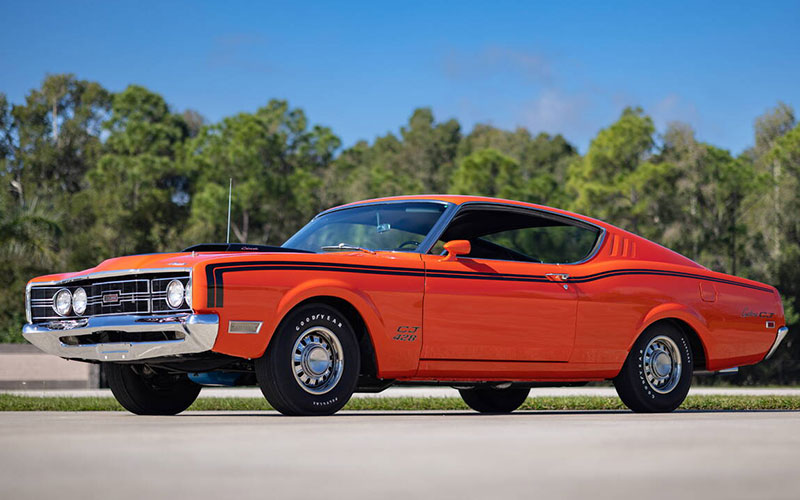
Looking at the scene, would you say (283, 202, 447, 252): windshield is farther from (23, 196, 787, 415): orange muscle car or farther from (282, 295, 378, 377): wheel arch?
(282, 295, 378, 377): wheel arch

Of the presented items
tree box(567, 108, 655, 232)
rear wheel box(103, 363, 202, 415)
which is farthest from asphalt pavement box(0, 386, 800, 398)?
tree box(567, 108, 655, 232)

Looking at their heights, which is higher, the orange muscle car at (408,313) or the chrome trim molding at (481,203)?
the chrome trim molding at (481,203)

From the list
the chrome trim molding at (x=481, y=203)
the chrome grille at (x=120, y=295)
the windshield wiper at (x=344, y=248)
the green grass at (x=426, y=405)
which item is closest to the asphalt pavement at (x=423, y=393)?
the green grass at (x=426, y=405)

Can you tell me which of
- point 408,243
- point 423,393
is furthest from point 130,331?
point 423,393

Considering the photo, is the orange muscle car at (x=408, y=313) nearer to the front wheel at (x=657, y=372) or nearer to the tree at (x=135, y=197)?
the front wheel at (x=657, y=372)

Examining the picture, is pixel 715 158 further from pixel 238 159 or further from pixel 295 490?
pixel 295 490

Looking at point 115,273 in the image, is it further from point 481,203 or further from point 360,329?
point 481,203

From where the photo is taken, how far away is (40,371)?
83.0 feet

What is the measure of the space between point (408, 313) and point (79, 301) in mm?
2337

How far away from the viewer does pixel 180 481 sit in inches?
162

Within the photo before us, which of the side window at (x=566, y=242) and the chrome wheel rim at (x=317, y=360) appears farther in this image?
the side window at (x=566, y=242)

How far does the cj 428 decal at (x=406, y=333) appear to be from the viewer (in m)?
7.91

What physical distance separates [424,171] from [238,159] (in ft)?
92.9

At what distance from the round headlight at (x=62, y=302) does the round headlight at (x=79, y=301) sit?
0.04 m
